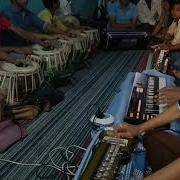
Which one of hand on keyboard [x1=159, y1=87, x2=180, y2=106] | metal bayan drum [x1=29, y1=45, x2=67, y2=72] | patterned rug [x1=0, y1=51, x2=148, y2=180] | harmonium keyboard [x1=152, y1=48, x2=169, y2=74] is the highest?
hand on keyboard [x1=159, y1=87, x2=180, y2=106]

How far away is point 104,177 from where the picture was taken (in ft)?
5.96

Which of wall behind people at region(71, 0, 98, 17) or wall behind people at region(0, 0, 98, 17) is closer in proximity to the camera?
wall behind people at region(0, 0, 98, 17)

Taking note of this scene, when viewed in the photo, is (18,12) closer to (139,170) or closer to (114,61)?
(114,61)

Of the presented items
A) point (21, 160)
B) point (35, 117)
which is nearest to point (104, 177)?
point (21, 160)

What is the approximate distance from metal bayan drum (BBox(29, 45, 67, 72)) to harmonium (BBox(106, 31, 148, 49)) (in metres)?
2.35

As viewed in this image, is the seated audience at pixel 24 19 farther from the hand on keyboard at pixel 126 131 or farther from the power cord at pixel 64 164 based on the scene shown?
the hand on keyboard at pixel 126 131

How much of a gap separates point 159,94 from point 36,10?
390cm

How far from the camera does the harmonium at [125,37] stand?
7164mm

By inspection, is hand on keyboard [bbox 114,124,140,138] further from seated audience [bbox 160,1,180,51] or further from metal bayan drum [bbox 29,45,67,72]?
seated audience [bbox 160,1,180,51]

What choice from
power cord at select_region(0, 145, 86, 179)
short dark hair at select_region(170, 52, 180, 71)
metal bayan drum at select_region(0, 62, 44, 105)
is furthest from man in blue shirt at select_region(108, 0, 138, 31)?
power cord at select_region(0, 145, 86, 179)

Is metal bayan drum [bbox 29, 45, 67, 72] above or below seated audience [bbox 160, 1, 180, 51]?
below

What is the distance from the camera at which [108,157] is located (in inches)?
78.2

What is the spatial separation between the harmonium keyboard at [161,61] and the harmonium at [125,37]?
2281 millimetres

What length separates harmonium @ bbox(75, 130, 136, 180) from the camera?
1845 millimetres
